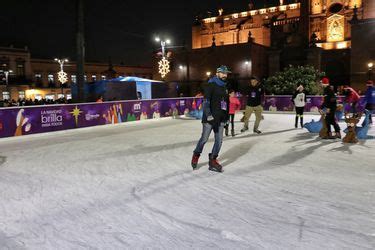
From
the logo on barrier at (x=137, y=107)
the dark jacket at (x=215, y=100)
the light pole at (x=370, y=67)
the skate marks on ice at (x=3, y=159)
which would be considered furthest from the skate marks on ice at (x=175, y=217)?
the light pole at (x=370, y=67)

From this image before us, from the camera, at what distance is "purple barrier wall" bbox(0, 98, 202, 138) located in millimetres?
12453

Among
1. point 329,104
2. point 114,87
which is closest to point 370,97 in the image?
point 329,104

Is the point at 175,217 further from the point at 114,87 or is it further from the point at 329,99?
the point at 114,87

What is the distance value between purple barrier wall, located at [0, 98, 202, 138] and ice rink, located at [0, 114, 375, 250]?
372cm

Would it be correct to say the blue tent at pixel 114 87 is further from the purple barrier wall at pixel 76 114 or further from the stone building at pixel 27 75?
the stone building at pixel 27 75

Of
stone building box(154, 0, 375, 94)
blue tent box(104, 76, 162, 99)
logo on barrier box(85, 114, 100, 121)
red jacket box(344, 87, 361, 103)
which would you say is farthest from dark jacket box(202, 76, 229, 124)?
stone building box(154, 0, 375, 94)

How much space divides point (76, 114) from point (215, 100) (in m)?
9.82

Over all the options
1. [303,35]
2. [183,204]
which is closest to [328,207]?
[183,204]

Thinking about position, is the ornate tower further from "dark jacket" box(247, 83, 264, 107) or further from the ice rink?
the ice rink

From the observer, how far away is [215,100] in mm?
6285

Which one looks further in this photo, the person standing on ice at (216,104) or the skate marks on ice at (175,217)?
the person standing on ice at (216,104)

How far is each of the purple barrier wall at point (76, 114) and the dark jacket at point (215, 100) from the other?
8.75 metres

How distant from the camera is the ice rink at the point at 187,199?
3.63 meters

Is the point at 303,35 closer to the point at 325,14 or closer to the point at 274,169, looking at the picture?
the point at 325,14
